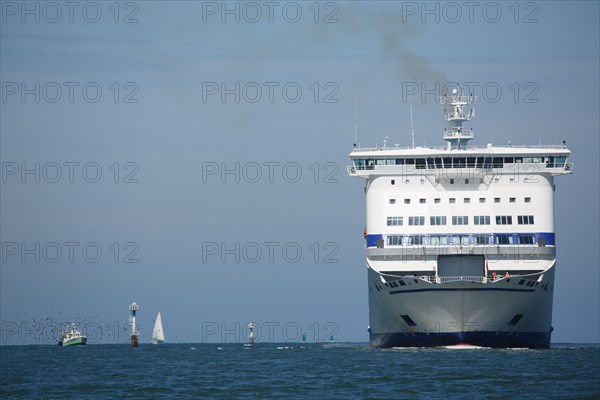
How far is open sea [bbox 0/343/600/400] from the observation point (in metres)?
46.4

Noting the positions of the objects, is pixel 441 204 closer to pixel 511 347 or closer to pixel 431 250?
pixel 431 250

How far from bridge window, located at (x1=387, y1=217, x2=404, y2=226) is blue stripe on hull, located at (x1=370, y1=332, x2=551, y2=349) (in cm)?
551

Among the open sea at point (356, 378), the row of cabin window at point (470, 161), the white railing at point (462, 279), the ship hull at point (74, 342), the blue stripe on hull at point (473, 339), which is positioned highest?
the row of cabin window at point (470, 161)

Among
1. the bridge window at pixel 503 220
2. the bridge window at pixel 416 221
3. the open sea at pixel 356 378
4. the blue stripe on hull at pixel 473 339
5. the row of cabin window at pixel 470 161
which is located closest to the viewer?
the open sea at pixel 356 378

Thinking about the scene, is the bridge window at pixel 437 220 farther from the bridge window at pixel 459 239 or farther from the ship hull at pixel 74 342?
Answer: the ship hull at pixel 74 342

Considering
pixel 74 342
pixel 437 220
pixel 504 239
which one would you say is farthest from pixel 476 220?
pixel 74 342

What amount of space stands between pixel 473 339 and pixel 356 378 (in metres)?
12.7

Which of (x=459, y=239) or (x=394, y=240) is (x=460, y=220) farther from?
(x=394, y=240)

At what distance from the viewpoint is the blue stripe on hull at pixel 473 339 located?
63.5 metres

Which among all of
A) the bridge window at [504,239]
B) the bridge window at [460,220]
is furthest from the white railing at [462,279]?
the bridge window at [460,220]

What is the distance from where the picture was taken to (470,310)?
6256 cm

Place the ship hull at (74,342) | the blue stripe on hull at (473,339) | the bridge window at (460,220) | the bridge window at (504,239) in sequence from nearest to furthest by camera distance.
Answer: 1. the blue stripe on hull at (473,339)
2. the bridge window at (504,239)
3. the bridge window at (460,220)
4. the ship hull at (74,342)

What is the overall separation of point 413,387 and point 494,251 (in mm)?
18945

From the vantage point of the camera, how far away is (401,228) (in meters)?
67.7
